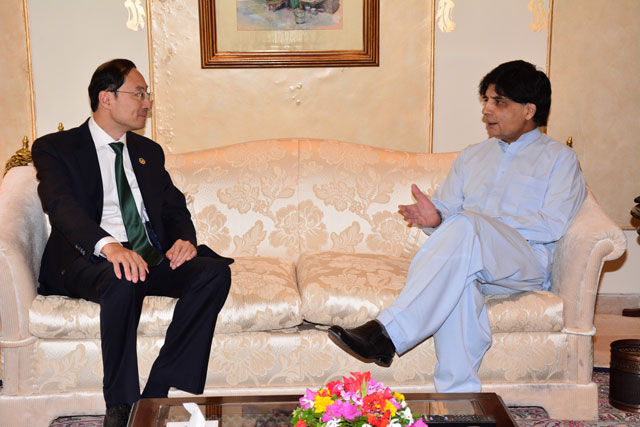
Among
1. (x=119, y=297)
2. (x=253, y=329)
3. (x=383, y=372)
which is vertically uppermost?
(x=119, y=297)

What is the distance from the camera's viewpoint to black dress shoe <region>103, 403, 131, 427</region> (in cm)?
234

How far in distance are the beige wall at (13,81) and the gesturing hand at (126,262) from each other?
176cm

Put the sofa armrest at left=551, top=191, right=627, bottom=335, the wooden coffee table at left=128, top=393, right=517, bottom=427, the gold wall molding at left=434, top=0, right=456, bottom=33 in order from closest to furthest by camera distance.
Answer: the wooden coffee table at left=128, top=393, right=517, bottom=427 → the sofa armrest at left=551, top=191, right=627, bottom=335 → the gold wall molding at left=434, top=0, right=456, bottom=33

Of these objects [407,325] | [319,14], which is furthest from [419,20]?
[407,325]

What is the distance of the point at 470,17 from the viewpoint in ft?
13.2

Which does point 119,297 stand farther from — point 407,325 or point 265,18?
point 265,18

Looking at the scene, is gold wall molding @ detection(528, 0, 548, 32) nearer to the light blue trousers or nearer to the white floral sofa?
the white floral sofa

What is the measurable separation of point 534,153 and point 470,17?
1.25 m

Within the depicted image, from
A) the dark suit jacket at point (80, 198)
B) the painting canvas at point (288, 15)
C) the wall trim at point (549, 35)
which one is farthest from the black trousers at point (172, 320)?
the wall trim at point (549, 35)

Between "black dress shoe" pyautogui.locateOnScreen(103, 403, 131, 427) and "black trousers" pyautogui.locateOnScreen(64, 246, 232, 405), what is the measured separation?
0.05m

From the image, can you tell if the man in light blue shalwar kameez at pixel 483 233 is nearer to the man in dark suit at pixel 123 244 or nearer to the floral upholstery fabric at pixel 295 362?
the floral upholstery fabric at pixel 295 362

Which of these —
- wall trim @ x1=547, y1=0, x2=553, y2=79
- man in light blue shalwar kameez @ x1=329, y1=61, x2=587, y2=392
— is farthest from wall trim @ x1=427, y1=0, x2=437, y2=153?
man in light blue shalwar kameez @ x1=329, y1=61, x2=587, y2=392

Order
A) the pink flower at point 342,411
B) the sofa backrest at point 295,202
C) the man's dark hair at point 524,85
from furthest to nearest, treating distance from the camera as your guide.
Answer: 1. the sofa backrest at point 295,202
2. the man's dark hair at point 524,85
3. the pink flower at point 342,411

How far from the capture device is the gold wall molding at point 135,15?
A: 3.95m
